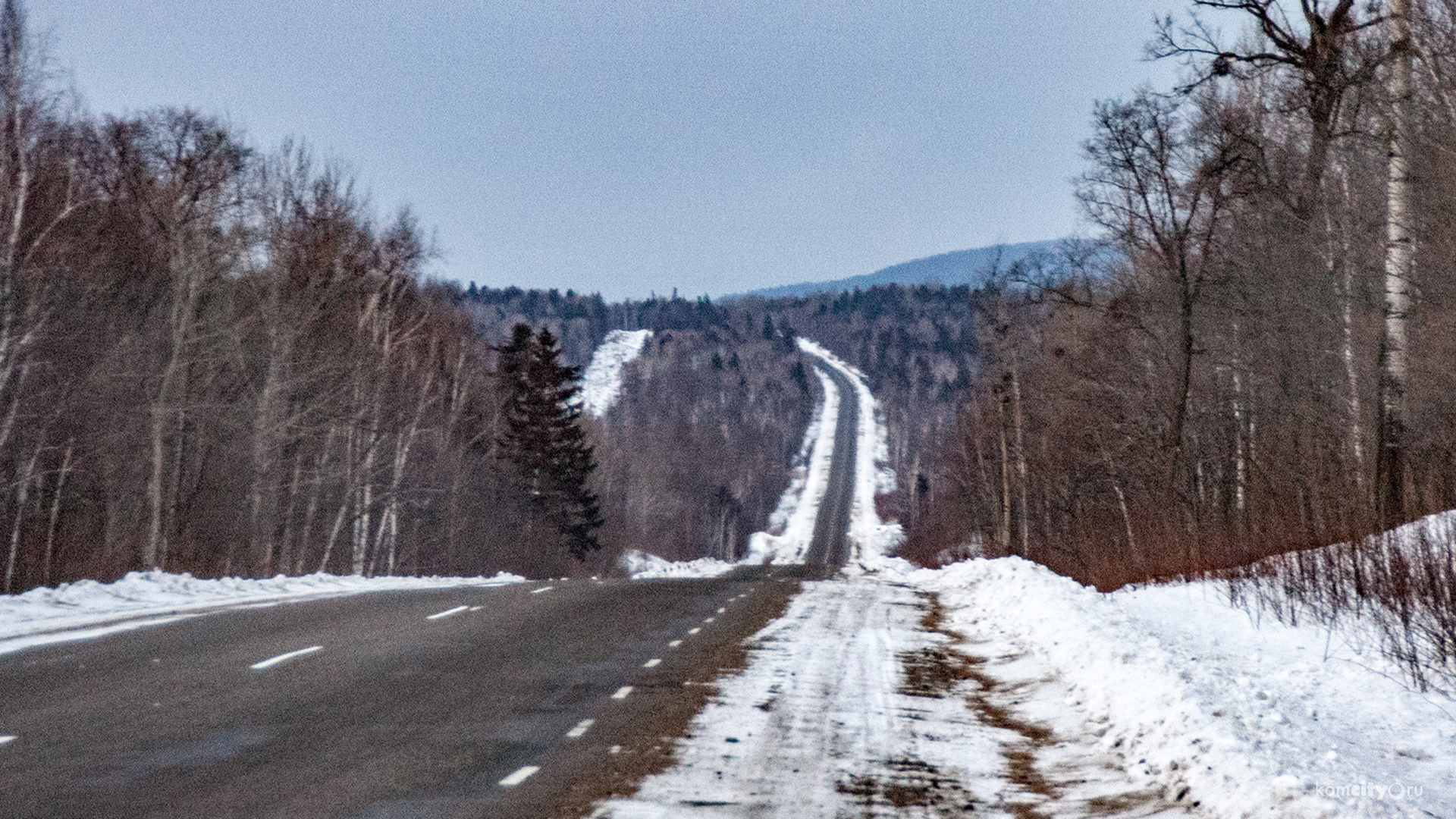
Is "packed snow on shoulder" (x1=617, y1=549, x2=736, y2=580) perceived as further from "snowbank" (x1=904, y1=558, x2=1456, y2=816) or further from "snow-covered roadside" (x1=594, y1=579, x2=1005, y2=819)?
"snow-covered roadside" (x1=594, y1=579, x2=1005, y2=819)

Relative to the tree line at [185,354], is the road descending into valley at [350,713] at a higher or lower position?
lower

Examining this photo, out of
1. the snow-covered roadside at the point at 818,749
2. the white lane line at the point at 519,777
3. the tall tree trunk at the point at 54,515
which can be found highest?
the tall tree trunk at the point at 54,515

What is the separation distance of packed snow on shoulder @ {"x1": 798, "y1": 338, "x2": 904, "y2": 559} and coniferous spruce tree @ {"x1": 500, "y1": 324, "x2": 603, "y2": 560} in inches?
644

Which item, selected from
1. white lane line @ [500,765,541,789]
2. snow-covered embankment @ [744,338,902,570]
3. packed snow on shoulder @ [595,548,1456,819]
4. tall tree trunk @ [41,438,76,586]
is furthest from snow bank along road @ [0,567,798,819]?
snow-covered embankment @ [744,338,902,570]

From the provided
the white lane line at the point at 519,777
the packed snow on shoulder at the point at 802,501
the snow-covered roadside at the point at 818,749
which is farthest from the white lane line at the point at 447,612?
the packed snow on shoulder at the point at 802,501

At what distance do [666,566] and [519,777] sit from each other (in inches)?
2580

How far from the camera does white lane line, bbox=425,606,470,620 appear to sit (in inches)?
652

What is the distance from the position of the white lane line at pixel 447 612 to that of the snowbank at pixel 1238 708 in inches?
299

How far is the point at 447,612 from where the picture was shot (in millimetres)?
17391

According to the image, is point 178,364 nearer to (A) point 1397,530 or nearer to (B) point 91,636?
(B) point 91,636

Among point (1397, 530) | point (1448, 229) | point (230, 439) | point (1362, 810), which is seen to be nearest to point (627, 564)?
point (230, 439)

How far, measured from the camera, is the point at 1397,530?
12.2 meters

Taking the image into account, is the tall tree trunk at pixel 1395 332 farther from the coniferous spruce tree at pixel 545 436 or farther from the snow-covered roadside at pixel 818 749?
the coniferous spruce tree at pixel 545 436

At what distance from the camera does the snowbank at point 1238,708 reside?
6270 mm
